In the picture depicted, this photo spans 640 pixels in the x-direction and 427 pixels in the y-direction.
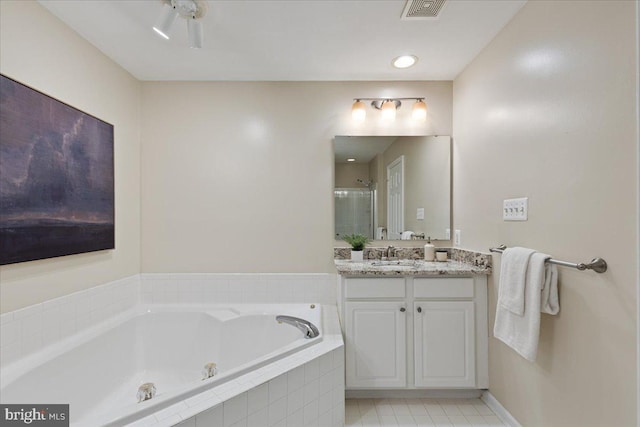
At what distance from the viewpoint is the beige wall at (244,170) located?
8.25 ft

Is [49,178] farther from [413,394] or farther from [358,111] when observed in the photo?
[413,394]

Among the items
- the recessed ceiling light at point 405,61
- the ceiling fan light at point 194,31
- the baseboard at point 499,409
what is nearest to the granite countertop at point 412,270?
the baseboard at point 499,409

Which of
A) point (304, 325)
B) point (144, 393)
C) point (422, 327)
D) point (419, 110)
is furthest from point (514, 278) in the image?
point (144, 393)

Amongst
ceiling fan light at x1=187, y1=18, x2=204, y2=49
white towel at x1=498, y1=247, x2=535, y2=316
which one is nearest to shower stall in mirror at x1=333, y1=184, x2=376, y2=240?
white towel at x1=498, y1=247, x2=535, y2=316

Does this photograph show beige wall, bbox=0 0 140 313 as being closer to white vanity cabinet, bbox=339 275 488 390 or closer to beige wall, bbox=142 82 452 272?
beige wall, bbox=142 82 452 272

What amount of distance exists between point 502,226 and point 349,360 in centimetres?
127

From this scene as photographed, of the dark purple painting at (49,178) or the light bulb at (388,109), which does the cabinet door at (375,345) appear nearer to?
the light bulb at (388,109)

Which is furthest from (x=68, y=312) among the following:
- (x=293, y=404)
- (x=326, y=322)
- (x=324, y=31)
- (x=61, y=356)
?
(x=324, y=31)

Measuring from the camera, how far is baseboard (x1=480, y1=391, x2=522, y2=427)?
1786 mm

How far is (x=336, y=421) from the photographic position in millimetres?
1653

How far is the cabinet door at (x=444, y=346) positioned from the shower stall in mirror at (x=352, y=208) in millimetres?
807

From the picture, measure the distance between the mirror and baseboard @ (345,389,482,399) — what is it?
1.10 metres

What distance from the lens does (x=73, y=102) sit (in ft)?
6.04

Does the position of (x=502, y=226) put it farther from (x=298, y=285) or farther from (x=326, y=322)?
(x=298, y=285)
